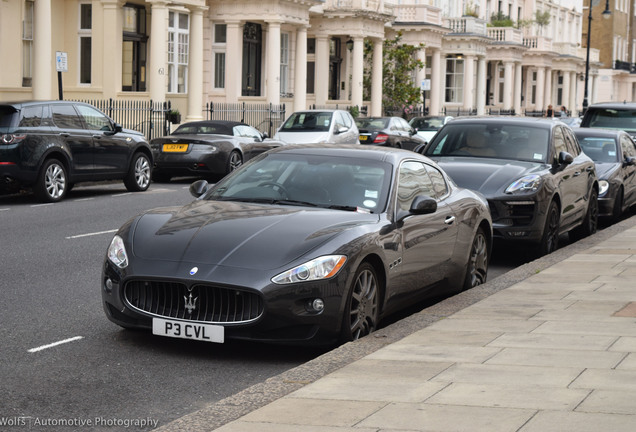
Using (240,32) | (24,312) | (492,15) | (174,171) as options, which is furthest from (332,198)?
(492,15)

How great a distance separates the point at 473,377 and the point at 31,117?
13910 millimetres

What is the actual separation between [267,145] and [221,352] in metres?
18.7

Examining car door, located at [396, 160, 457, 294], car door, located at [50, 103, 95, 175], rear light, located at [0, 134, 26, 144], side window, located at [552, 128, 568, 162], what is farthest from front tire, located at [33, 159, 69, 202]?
car door, located at [396, 160, 457, 294]

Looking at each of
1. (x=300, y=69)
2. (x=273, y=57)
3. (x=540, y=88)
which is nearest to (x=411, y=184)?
(x=273, y=57)

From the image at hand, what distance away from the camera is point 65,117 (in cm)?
1942

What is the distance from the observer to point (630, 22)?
111 metres

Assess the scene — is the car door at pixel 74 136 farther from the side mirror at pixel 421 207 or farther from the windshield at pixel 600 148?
the side mirror at pixel 421 207

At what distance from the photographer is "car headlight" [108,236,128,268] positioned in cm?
759

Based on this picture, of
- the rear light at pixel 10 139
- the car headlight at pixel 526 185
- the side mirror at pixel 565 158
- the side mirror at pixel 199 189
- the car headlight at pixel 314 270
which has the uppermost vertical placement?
the side mirror at pixel 565 158

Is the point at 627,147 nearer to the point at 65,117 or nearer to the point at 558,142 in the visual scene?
the point at 558,142

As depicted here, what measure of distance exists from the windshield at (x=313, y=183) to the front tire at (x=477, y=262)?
5.35ft

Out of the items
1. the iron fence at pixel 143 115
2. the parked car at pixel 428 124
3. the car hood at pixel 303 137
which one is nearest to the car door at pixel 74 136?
the car hood at pixel 303 137

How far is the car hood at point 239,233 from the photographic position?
735 cm

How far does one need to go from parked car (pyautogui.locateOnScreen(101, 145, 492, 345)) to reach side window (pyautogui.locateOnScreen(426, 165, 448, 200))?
0.20 meters
